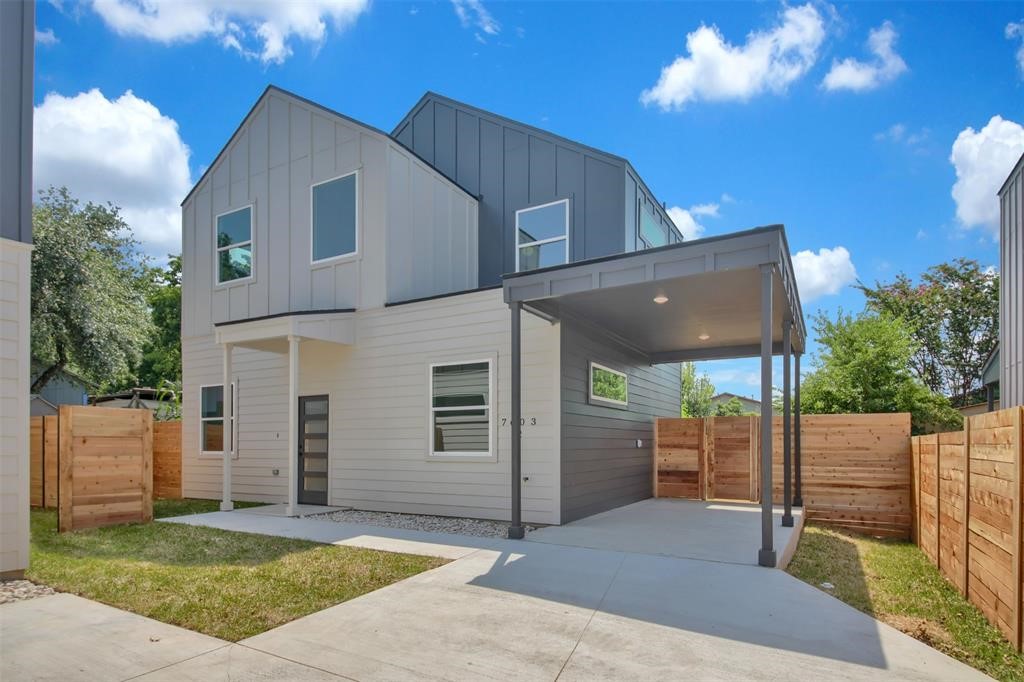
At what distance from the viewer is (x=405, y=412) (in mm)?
9109

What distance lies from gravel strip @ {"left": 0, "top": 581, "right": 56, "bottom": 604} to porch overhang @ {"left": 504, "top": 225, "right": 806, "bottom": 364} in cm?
513

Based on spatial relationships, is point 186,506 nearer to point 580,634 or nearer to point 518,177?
point 518,177

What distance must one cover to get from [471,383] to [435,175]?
13.7ft

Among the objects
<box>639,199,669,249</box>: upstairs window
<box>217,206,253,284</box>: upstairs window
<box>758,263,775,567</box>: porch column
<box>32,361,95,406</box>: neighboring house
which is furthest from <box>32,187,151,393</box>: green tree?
<box>758,263,775,567</box>: porch column

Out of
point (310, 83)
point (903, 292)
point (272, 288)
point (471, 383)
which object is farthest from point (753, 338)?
point (903, 292)

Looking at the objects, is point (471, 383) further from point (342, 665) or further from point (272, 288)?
point (342, 665)

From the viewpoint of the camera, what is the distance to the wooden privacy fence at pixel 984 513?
12.1ft

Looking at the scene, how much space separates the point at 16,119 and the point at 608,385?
7985mm

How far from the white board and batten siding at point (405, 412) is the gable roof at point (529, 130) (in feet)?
11.9

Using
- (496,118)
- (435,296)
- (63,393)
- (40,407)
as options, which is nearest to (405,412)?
(435,296)

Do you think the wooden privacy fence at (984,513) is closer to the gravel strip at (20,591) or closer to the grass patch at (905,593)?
the grass patch at (905,593)

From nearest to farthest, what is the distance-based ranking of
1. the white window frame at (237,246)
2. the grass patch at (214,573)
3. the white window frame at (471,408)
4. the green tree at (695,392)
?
the grass patch at (214,573) → the white window frame at (471,408) → the white window frame at (237,246) → the green tree at (695,392)

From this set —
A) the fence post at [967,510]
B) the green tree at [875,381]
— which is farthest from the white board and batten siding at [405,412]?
the green tree at [875,381]

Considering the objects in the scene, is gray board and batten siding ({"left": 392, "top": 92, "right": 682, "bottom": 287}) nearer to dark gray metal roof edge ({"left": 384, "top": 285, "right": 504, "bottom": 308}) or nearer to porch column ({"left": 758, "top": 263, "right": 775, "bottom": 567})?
dark gray metal roof edge ({"left": 384, "top": 285, "right": 504, "bottom": 308})
